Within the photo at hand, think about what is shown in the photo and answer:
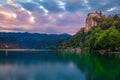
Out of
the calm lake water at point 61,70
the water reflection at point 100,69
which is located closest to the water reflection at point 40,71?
the calm lake water at point 61,70

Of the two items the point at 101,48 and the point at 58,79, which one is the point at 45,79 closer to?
Result: the point at 58,79

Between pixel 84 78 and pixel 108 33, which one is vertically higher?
pixel 108 33

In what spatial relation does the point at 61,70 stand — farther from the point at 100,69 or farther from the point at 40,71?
the point at 100,69

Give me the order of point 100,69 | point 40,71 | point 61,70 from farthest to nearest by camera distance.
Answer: point 61,70 < point 100,69 < point 40,71

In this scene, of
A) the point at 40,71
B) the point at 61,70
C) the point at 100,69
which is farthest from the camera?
the point at 61,70

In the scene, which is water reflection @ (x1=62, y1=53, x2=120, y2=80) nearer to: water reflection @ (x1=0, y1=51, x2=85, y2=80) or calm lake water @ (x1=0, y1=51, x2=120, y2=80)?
calm lake water @ (x1=0, y1=51, x2=120, y2=80)

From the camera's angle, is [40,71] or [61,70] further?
[61,70]

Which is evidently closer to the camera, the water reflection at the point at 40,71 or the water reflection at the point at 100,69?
the water reflection at the point at 40,71

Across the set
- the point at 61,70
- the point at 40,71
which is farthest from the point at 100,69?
the point at 40,71

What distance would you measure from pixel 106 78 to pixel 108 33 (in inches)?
3687

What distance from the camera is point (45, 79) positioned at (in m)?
32.6

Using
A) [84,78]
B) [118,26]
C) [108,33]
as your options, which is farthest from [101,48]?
[84,78]

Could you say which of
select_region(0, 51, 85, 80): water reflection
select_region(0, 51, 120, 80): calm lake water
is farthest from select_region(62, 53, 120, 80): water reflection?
select_region(0, 51, 85, 80): water reflection

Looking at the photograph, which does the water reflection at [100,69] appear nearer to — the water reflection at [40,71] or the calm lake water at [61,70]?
the calm lake water at [61,70]
